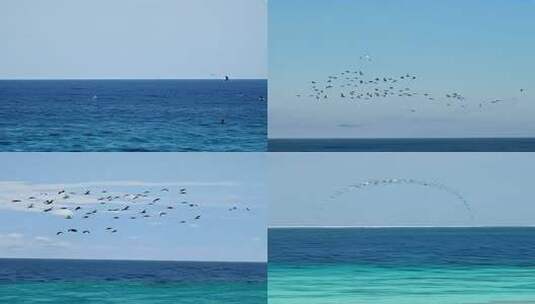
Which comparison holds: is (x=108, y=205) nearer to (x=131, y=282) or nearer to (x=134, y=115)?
(x=131, y=282)

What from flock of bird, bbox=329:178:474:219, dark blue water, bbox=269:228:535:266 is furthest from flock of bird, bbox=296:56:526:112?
dark blue water, bbox=269:228:535:266

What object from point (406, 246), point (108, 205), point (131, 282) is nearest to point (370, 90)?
point (406, 246)

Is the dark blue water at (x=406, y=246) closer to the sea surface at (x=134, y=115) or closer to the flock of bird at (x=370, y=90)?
the sea surface at (x=134, y=115)

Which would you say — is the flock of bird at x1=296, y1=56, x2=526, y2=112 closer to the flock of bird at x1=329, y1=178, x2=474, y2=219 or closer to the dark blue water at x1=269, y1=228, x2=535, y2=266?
the flock of bird at x1=329, y1=178, x2=474, y2=219

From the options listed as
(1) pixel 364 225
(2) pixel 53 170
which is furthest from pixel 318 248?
(2) pixel 53 170

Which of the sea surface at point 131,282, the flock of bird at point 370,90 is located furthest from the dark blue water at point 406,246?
the flock of bird at point 370,90
